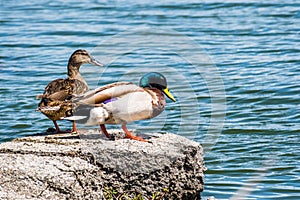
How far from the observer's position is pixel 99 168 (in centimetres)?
550

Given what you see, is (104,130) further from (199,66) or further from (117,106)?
(199,66)

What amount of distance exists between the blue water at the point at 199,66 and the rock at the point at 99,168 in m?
0.64

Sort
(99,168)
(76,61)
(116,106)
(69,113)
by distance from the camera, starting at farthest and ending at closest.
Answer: (76,61) < (69,113) < (116,106) < (99,168)

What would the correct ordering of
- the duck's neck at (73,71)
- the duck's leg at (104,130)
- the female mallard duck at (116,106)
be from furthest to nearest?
the duck's neck at (73,71), the duck's leg at (104,130), the female mallard duck at (116,106)

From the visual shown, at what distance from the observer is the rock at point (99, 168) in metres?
5.18

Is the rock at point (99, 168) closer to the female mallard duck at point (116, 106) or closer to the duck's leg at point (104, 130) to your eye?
the duck's leg at point (104, 130)

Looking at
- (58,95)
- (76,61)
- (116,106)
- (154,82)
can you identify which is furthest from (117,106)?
(76,61)

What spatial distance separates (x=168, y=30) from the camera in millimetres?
15539

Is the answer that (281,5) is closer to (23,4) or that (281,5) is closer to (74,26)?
(74,26)

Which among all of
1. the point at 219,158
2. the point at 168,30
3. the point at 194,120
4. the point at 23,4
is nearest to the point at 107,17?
the point at 168,30

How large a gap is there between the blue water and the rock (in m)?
0.64

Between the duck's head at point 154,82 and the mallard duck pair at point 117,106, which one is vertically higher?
the duck's head at point 154,82

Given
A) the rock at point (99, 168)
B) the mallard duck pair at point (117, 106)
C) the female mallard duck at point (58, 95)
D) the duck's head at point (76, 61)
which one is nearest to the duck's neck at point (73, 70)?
the duck's head at point (76, 61)

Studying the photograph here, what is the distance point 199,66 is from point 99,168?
24.7 feet
